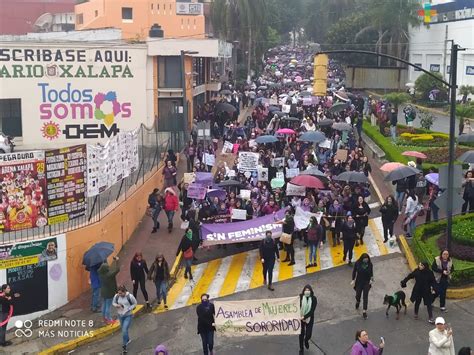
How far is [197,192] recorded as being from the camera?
20.5 metres

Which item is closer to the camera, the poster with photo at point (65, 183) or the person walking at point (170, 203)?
the poster with photo at point (65, 183)

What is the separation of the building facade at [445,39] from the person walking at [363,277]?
44378 mm

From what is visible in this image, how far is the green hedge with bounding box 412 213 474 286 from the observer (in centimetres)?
1555

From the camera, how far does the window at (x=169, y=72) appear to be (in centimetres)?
3719

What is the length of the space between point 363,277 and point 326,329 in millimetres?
1333

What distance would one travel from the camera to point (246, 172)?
76.7 ft

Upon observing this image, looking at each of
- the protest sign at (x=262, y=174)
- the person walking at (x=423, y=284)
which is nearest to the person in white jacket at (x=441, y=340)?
the person walking at (x=423, y=284)

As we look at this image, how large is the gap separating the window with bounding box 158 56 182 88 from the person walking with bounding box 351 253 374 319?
2480cm

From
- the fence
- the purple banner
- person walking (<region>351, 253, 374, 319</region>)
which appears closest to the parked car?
the fence

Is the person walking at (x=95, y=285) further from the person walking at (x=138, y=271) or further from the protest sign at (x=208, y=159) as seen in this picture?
the protest sign at (x=208, y=159)

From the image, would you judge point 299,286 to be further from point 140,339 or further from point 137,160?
point 137,160

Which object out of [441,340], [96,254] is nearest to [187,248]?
[96,254]

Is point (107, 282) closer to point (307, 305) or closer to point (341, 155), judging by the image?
point (307, 305)

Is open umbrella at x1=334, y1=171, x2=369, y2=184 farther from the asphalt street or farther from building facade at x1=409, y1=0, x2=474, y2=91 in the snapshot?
building facade at x1=409, y1=0, x2=474, y2=91
